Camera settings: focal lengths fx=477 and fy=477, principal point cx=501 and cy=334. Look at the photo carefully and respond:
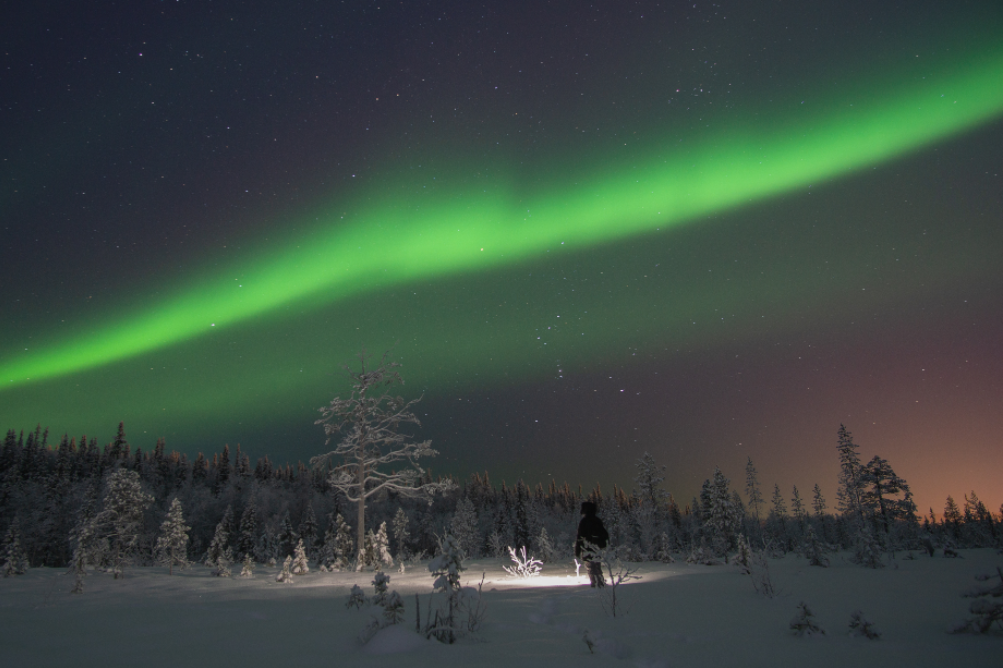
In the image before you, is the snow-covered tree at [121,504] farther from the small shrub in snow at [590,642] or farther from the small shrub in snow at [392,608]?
the small shrub in snow at [590,642]

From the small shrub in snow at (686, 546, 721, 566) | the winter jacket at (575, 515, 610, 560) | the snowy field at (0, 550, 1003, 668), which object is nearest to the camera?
the snowy field at (0, 550, 1003, 668)

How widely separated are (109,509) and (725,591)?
129ft

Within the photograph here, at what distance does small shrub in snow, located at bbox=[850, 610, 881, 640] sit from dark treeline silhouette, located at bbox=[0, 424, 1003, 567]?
4.27 m

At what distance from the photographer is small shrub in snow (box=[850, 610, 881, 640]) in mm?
4586

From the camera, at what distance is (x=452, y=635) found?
4.84 meters

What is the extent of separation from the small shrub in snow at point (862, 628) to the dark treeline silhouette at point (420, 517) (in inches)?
168

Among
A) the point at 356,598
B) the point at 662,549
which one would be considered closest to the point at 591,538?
the point at 356,598

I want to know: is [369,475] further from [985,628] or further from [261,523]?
[261,523]

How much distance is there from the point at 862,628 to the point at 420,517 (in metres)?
117

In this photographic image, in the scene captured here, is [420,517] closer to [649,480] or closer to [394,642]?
[649,480]

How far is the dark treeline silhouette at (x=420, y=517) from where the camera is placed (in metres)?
33.4

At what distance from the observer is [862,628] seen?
4684 millimetres

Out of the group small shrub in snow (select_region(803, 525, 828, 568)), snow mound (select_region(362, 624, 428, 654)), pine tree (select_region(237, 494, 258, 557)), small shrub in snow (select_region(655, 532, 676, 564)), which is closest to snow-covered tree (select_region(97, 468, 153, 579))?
pine tree (select_region(237, 494, 258, 557))

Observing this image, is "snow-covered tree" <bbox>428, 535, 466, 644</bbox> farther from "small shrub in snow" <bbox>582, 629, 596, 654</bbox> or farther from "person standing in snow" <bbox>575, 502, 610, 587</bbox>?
"person standing in snow" <bbox>575, 502, 610, 587</bbox>
